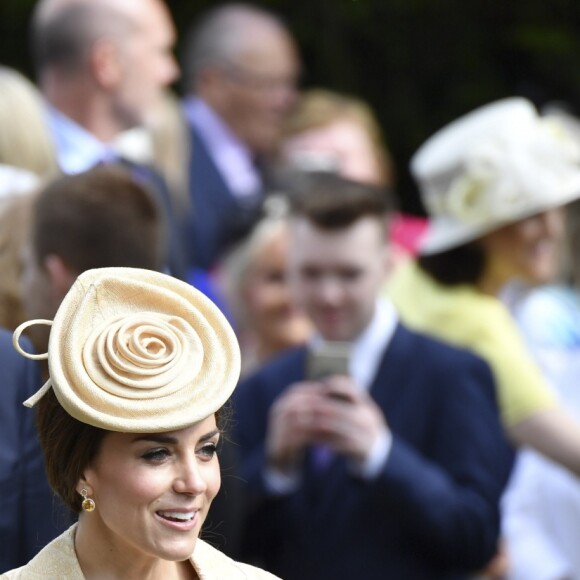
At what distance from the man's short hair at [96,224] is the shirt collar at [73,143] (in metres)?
1.85

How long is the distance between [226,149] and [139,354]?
4.60m

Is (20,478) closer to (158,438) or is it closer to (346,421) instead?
(158,438)

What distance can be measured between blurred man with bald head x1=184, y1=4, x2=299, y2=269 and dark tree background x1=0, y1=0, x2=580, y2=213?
96 cm

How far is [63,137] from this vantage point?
5676mm

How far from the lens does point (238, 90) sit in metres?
6.94

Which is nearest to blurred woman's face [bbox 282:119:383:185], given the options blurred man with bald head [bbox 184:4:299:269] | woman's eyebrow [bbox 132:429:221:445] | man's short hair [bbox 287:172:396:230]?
blurred man with bald head [bbox 184:4:299:269]

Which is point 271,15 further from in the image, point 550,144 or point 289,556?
point 289,556

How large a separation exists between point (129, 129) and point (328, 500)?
2137 millimetres

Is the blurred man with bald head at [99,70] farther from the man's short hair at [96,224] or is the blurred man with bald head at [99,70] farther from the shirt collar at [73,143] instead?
the man's short hair at [96,224]

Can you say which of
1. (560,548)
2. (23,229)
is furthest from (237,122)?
(23,229)

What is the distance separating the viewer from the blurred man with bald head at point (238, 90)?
673 centimetres

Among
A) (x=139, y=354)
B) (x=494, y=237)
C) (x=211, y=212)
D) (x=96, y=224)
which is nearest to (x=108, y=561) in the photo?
(x=139, y=354)

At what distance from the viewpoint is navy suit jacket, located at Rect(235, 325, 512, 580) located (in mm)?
4148

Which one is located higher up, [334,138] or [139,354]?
[139,354]
